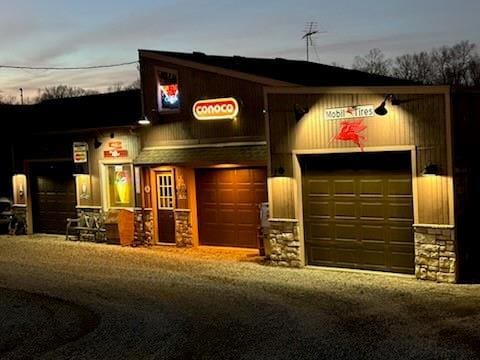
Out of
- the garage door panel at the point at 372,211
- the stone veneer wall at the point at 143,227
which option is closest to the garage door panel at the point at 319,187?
the garage door panel at the point at 372,211

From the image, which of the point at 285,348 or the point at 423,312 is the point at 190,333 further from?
the point at 423,312

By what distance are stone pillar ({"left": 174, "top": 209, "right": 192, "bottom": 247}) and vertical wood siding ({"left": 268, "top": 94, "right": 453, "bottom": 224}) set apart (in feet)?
13.8

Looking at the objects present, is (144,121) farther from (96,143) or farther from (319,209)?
(319,209)

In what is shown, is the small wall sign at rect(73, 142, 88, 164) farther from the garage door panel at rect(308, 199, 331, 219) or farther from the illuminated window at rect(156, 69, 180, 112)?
the garage door panel at rect(308, 199, 331, 219)

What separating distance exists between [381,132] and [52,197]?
1387 centimetres

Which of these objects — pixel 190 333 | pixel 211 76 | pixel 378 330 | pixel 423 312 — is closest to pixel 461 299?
pixel 423 312

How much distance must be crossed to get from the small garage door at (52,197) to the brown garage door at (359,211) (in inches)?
414

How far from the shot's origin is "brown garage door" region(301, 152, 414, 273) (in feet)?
47.0

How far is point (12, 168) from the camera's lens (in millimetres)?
25453

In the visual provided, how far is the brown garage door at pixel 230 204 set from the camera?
1848 cm

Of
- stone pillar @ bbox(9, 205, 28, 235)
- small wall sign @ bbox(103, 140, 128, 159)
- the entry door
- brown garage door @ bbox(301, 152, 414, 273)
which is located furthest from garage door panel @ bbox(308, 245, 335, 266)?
stone pillar @ bbox(9, 205, 28, 235)

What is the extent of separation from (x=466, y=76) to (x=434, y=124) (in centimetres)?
4463

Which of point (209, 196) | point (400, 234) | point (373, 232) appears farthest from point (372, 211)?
point (209, 196)

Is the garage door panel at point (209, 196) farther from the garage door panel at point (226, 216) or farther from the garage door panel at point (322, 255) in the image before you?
the garage door panel at point (322, 255)
